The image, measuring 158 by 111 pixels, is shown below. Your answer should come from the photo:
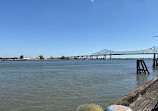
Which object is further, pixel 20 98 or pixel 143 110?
pixel 20 98

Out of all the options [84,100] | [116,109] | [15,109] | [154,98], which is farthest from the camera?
[84,100]

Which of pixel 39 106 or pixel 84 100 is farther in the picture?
pixel 84 100

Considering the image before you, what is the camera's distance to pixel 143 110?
6.18m

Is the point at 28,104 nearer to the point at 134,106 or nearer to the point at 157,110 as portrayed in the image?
the point at 134,106

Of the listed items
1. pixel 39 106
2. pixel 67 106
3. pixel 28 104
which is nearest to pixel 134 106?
pixel 67 106

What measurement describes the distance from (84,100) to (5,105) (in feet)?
16.8

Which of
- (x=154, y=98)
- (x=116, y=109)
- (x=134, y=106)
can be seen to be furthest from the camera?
(x=154, y=98)

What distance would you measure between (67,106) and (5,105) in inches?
157

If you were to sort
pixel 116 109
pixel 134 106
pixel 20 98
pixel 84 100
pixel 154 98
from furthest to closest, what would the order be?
pixel 20 98
pixel 84 100
pixel 154 98
pixel 134 106
pixel 116 109

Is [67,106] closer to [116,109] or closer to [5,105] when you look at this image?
[5,105]

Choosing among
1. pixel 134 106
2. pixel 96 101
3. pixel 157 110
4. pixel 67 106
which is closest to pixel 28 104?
pixel 67 106

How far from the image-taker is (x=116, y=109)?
409 cm

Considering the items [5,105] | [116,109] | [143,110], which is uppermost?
[116,109]

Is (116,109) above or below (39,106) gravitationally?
above
